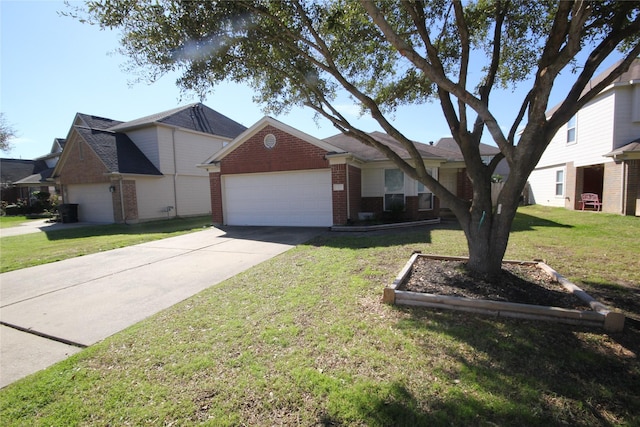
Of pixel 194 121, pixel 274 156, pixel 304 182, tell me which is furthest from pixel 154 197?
pixel 304 182

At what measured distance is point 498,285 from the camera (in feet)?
15.4

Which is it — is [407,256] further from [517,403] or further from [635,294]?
[517,403]

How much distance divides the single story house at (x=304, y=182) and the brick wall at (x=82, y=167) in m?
7.81

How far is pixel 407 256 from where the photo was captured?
23.2 feet

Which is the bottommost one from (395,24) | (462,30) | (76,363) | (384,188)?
(76,363)

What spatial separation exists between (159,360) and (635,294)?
652cm

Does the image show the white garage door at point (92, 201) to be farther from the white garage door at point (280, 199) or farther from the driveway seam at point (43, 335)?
the driveway seam at point (43, 335)

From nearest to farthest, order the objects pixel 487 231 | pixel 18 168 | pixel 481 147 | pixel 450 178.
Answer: pixel 487 231 < pixel 450 178 < pixel 18 168 < pixel 481 147

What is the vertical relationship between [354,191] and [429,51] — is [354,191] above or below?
below

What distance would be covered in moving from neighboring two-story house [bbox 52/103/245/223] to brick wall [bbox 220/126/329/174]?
688 centimetres

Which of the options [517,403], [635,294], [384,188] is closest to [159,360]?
[517,403]

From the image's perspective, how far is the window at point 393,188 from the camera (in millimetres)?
13332

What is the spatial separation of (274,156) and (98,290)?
27.7ft

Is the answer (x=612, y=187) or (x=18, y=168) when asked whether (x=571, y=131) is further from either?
(x=18, y=168)
